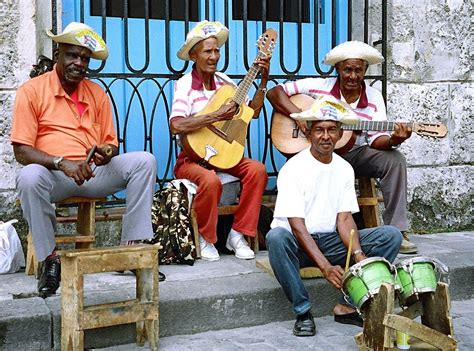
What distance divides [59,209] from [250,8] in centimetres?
229

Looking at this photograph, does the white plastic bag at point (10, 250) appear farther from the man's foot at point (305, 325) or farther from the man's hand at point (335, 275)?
the man's hand at point (335, 275)

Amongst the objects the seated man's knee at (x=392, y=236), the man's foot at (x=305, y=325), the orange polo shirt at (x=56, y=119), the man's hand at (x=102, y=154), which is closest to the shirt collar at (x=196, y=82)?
the orange polo shirt at (x=56, y=119)

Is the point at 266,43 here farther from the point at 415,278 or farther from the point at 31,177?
the point at 415,278

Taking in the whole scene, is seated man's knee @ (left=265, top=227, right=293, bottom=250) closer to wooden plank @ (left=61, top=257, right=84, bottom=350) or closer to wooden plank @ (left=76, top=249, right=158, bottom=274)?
wooden plank @ (left=76, top=249, right=158, bottom=274)

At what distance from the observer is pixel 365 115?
5453 millimetres

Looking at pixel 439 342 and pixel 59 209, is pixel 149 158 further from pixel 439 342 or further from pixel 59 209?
pixel 439 342

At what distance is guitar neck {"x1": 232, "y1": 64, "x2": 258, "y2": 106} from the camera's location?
17.5 ft

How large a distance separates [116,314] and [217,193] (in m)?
1.51

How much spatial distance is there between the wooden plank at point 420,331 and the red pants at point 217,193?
5.85 ft

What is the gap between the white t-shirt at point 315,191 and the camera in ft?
14.1

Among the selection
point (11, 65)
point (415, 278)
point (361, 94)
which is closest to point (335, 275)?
point (415, 278)

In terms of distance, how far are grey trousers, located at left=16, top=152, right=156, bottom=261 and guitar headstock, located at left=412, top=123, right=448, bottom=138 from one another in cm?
180

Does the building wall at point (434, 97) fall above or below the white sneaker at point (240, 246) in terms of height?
above

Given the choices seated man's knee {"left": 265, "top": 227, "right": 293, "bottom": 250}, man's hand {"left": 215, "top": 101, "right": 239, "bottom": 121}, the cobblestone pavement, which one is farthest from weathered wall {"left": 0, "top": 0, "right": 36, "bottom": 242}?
seated man's knee {"left": 265, "top": 227, "right": 293, "bottom": 250}
